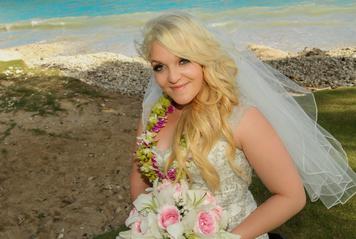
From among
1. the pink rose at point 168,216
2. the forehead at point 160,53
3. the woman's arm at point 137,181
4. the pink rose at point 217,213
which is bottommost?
the woman's arm at point 137,181

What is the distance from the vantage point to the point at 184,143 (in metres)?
3.14

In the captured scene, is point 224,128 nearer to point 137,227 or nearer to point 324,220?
point 137,227

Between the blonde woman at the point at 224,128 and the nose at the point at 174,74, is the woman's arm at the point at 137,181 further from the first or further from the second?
the nose at the point at 174,74

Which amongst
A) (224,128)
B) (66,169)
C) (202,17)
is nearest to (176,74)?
(224,128)

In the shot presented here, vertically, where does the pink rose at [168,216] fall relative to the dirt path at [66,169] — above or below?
above

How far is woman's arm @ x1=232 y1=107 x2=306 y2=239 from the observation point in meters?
2.82

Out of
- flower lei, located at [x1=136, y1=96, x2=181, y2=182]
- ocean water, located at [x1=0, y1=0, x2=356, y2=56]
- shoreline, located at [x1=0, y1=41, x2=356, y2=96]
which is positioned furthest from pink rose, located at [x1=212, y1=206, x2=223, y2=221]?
ocean water, located at [x1=0, y1=0, x2=356, y2=56]

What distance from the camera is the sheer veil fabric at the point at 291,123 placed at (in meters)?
3.33

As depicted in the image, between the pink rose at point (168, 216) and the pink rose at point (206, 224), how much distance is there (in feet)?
0.35

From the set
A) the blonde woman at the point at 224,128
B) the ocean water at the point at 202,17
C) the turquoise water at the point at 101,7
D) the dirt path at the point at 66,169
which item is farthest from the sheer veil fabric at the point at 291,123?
the turquoise water at the point at 101,7

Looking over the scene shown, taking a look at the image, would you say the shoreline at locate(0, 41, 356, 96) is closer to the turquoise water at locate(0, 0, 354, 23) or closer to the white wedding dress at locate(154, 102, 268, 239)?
the white wedding dress at locate(154, 102, 268, 239)

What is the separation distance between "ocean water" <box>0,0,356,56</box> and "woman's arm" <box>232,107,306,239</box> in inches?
638

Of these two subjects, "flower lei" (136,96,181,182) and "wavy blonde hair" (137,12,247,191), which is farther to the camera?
"flower lei" (136,96,181,182)

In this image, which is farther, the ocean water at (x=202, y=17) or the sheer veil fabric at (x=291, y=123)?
the ocean water at (x=202, y=17)
